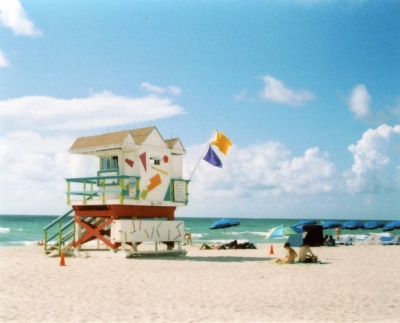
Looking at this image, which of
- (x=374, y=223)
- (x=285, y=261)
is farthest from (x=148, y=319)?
(x=374, y=223)

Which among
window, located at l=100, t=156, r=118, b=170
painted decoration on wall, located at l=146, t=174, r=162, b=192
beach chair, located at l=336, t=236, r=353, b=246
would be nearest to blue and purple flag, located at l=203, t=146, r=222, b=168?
painted decoration on wall, located at l=146, t=174, r=162, b=192

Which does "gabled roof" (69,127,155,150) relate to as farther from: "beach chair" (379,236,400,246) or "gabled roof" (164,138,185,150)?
"beach chair" (379,236,400,246)

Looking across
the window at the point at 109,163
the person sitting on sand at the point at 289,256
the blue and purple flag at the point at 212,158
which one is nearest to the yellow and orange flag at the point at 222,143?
the blue and purple flag at the point at 212,158

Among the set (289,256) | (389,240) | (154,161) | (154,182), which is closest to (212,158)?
(154,161)

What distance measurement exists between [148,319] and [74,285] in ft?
15.0

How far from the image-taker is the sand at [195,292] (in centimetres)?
932

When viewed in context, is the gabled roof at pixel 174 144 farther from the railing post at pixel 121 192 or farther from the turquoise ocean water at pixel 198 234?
the turquoise ocean water at pixel 198 234

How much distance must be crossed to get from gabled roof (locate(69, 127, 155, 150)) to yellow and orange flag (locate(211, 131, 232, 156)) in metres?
2.97

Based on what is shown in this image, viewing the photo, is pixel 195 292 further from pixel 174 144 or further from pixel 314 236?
pixel 314 236

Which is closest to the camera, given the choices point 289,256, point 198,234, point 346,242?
point 289,256

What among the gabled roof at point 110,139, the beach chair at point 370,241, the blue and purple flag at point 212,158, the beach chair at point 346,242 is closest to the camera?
the gabled roof at point 110,139

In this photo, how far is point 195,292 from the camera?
11938 millimetres

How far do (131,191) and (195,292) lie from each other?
9.04 m

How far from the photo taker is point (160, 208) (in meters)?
21.7
